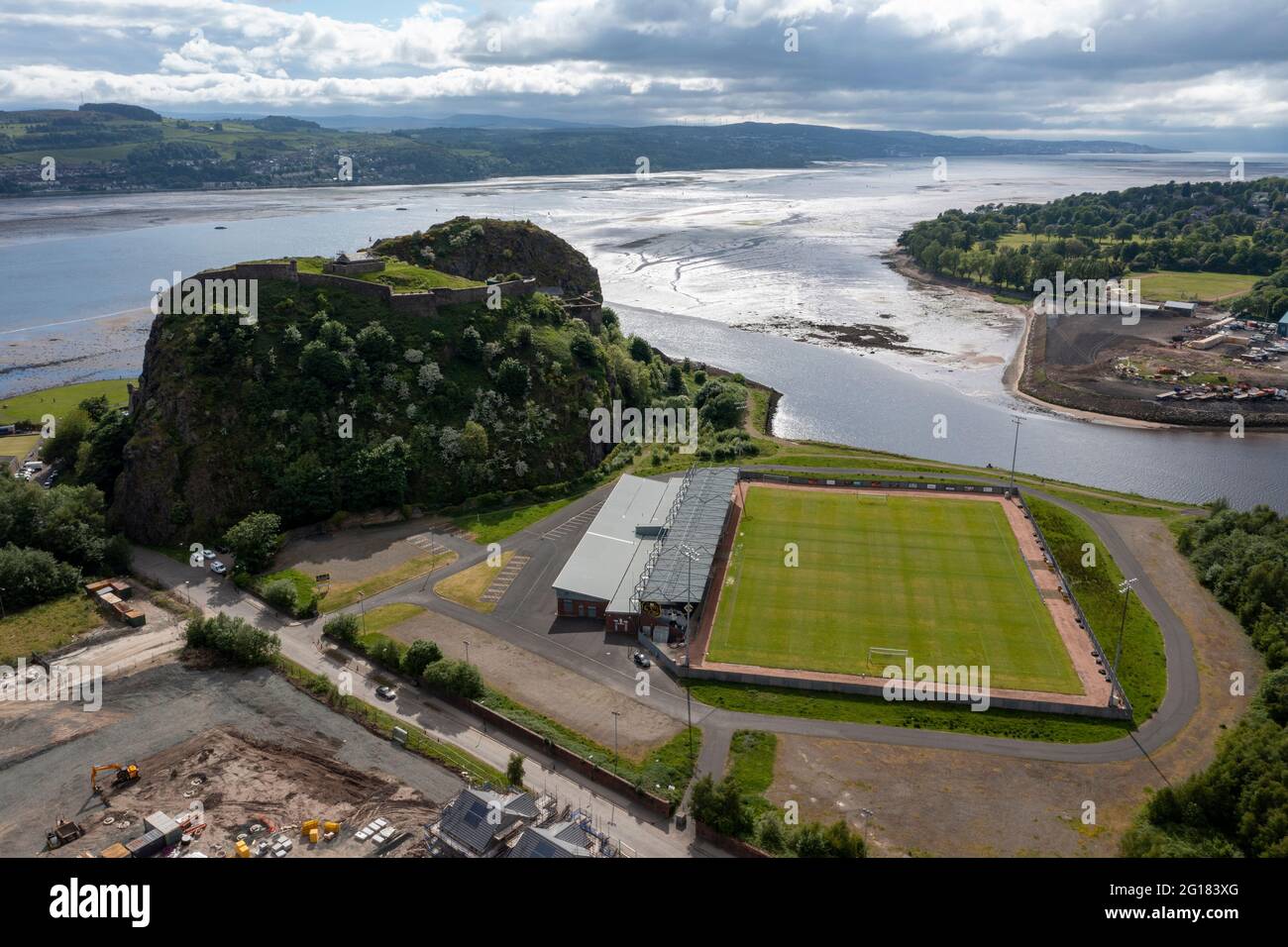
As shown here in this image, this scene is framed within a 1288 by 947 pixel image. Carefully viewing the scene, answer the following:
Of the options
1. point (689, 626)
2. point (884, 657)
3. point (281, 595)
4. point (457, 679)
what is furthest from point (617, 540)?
point (281, 595)

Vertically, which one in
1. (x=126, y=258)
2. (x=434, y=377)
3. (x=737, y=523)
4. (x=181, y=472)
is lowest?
(x=737, y=523)

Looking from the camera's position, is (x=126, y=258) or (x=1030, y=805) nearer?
(x=1030, y=805)

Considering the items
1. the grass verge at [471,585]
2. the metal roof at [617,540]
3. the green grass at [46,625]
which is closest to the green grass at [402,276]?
the metal roof at [617,540]

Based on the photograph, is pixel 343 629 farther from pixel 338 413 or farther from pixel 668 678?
pixel 338 413

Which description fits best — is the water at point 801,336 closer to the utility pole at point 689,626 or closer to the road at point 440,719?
the utility pole at point 689,626

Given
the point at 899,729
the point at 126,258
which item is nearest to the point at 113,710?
the point at 899,729

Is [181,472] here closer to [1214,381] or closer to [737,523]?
[737,523]
